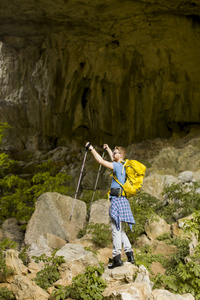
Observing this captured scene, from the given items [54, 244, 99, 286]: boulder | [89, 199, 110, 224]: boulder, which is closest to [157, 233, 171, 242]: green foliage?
[89, 199, 110, 224]: boulder

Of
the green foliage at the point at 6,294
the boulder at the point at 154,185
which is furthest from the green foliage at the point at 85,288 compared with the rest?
the boulder at the point at 154,185

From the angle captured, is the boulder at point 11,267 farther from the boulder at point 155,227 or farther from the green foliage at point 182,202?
the green foliage at point 182,202

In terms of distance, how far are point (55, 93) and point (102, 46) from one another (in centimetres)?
506

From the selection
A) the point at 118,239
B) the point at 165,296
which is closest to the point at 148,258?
the point at 118,239

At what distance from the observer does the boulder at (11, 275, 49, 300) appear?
3816 millimetres

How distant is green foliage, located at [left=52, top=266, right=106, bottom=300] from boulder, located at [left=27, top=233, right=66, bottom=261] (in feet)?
7.85

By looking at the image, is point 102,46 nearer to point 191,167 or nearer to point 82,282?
point 191,167

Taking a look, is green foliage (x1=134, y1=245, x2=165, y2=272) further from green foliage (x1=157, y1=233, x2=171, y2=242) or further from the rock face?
the rock face

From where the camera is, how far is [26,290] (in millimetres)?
3891

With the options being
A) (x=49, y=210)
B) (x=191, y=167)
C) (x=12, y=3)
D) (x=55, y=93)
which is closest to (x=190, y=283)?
(x=49, y=210)

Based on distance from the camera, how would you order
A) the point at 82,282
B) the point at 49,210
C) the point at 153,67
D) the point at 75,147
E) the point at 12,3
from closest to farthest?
the point at 82,282 < the point at 49,210 < the point at 12,3 < the point at 153,67 < the point at 75,147

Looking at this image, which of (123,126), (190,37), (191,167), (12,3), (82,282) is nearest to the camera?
(82,282)

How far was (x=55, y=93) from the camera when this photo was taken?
19625 millimetres

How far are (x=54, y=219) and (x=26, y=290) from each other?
3725 mm
